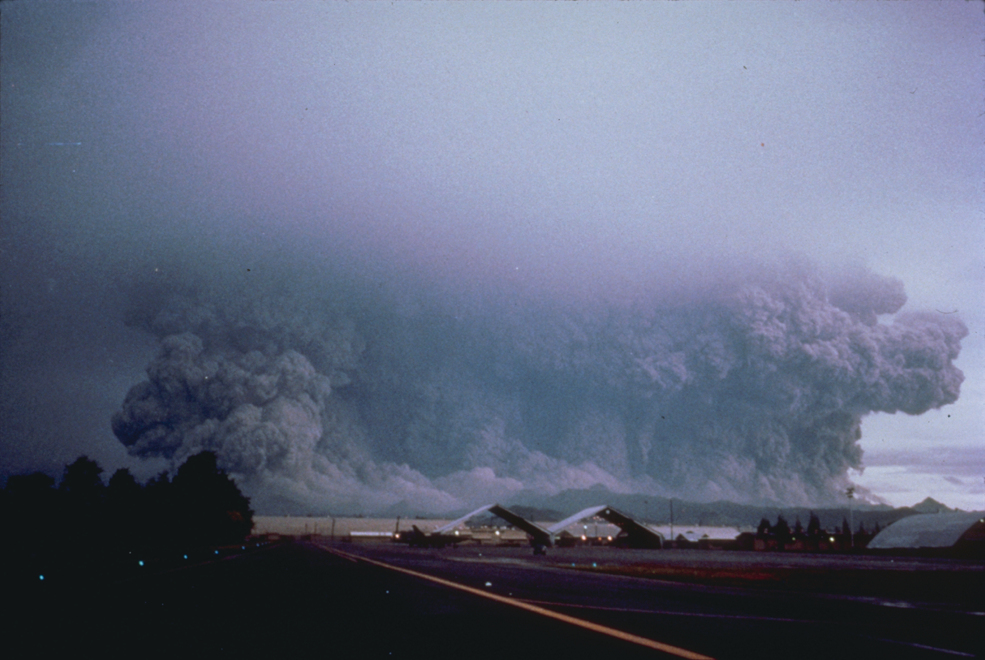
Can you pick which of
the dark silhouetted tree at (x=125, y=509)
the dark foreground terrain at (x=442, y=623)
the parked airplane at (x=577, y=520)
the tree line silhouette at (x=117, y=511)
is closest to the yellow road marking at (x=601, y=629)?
the dark foreground terrain at (x=442, y=623)

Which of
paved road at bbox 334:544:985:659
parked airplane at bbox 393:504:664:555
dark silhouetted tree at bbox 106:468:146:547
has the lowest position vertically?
parked airplane at bbox 393:504:664:555

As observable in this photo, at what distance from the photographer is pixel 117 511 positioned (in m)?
Answer: 76.6

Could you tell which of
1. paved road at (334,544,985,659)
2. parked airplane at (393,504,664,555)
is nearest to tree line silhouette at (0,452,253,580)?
paved road at (334,544,985,659)

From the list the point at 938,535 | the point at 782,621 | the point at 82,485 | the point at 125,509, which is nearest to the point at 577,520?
the point at 938,535

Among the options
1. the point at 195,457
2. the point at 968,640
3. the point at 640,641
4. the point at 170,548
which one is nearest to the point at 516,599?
the point at 640,641

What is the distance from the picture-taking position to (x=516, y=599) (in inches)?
603

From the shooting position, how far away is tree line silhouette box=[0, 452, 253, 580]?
35.2 metres

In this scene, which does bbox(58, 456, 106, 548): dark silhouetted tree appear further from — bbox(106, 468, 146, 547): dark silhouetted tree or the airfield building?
the airfield building

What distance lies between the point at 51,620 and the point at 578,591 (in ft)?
40.9

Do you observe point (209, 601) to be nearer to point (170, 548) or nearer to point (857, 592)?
point (857, 592)

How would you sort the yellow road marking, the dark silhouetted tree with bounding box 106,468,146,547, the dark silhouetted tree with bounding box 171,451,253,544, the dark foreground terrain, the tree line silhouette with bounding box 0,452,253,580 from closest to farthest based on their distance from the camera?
1. the yellow road marking
2. the dark foreground terrain
3. the tree line silhouette with bounding box 0,452,253,580
4. the dark silhouetted tree with bounding box 106,468,146,547
5. the dark silhouetted tree with bounding box 171,451,253,544

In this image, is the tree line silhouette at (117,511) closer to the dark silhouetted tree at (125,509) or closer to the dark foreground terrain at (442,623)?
the dark silhouetted tree at (125,509)

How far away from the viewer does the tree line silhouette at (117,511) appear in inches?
1384

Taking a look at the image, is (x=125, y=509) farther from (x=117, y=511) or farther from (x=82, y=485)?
(x=82, y=485)
